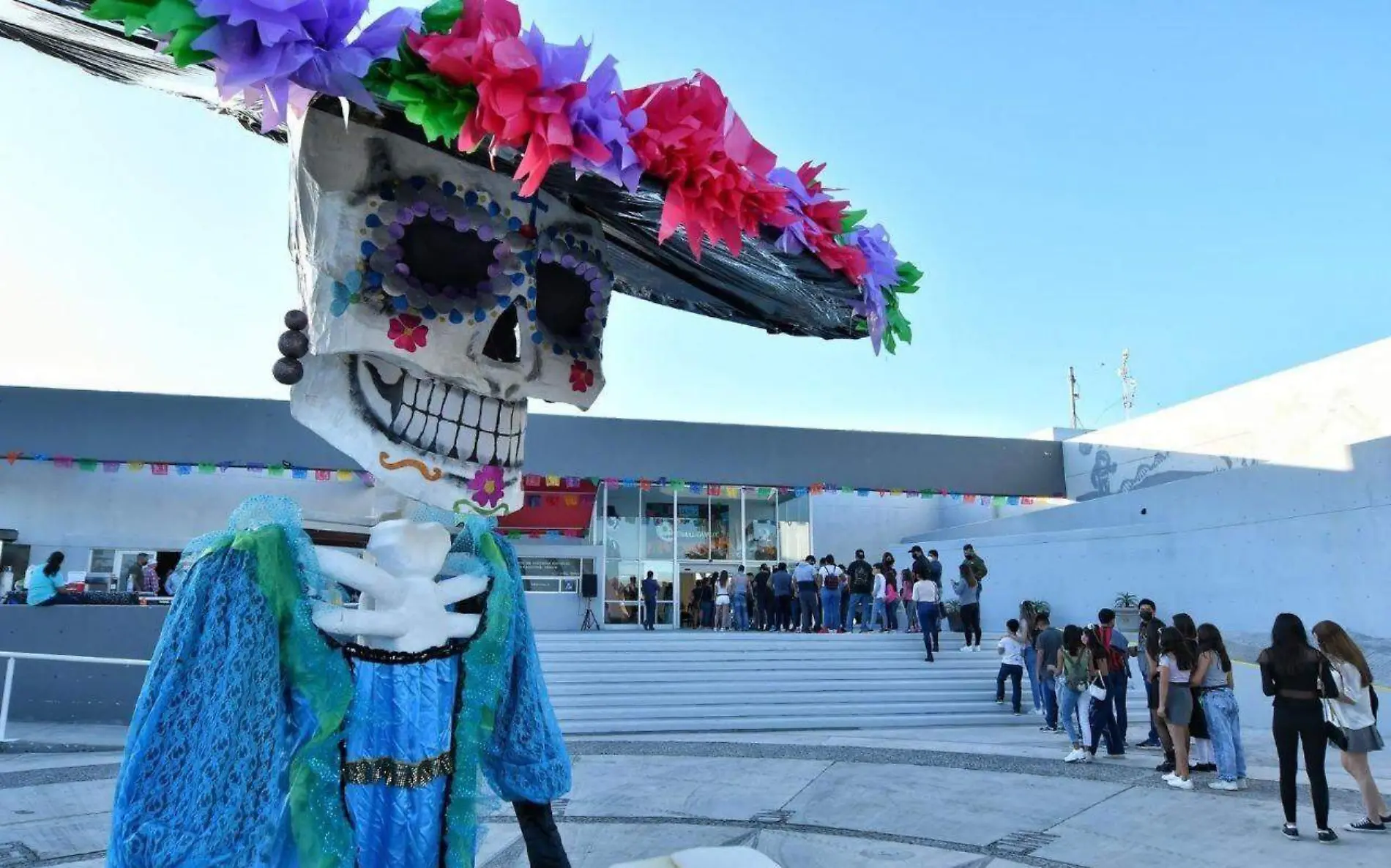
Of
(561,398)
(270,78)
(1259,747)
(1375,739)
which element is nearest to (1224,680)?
(1375,739)

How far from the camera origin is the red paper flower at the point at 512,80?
1874 mm

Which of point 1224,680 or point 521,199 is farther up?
point 521,199

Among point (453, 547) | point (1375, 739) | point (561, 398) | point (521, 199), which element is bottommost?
point (1375, 739)

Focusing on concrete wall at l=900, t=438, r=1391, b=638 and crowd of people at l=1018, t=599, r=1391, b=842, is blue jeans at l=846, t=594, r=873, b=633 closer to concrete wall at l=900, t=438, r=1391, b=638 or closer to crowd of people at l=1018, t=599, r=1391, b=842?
concrete wall at l=900, t=438, r=1391, b=638

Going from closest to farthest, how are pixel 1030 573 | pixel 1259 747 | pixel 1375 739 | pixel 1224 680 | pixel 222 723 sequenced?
pixel 222 723
pixel 1375 739
pixel 1224 680
pixel 1259 747
pixel 1030 573

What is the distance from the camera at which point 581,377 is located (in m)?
2.80

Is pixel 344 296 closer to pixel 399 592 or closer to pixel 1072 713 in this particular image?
pixel 399 592

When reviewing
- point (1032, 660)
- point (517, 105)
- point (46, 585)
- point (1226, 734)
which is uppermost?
point (517, 105)

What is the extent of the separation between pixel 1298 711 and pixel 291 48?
5.56 meters

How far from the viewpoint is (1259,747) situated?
819cm

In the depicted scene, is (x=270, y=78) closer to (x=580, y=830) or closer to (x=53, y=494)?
(x=580, y=830)

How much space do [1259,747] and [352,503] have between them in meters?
8.70

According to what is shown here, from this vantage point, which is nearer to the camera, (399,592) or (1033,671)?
(399,592)

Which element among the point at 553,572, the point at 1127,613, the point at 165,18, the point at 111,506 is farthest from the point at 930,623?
the point at 111,506
